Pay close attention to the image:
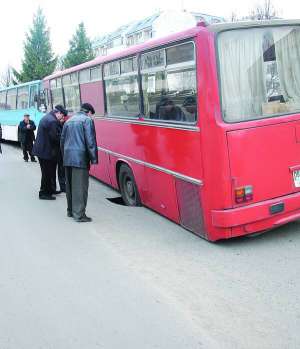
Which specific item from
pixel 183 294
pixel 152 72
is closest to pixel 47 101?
pixel 152 72

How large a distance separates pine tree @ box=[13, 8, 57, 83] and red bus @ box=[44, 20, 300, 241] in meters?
46.2

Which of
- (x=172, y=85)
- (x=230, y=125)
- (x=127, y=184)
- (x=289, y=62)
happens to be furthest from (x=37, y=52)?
(x=230, y=125)

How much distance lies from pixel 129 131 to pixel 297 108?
2.90 meters

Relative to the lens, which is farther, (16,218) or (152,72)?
(16,218)

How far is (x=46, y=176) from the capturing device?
31.1ft

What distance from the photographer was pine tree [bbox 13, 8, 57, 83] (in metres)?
50.8

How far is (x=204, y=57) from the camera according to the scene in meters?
5.54

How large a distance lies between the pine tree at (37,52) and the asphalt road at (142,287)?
45.5 meters

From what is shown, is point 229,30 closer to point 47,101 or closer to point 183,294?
point 183,294

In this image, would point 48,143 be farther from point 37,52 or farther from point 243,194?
point 37,52

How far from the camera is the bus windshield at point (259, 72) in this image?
559cm

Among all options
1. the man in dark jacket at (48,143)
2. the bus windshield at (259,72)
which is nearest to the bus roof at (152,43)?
the bus windshield at (259,72)

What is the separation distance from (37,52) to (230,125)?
4875cm

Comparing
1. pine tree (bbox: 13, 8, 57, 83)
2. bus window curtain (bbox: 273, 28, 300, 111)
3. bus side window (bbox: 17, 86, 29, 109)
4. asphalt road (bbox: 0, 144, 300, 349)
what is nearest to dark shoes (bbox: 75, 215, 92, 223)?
asphalt road (bbox: 0, 144, 300, 349)
